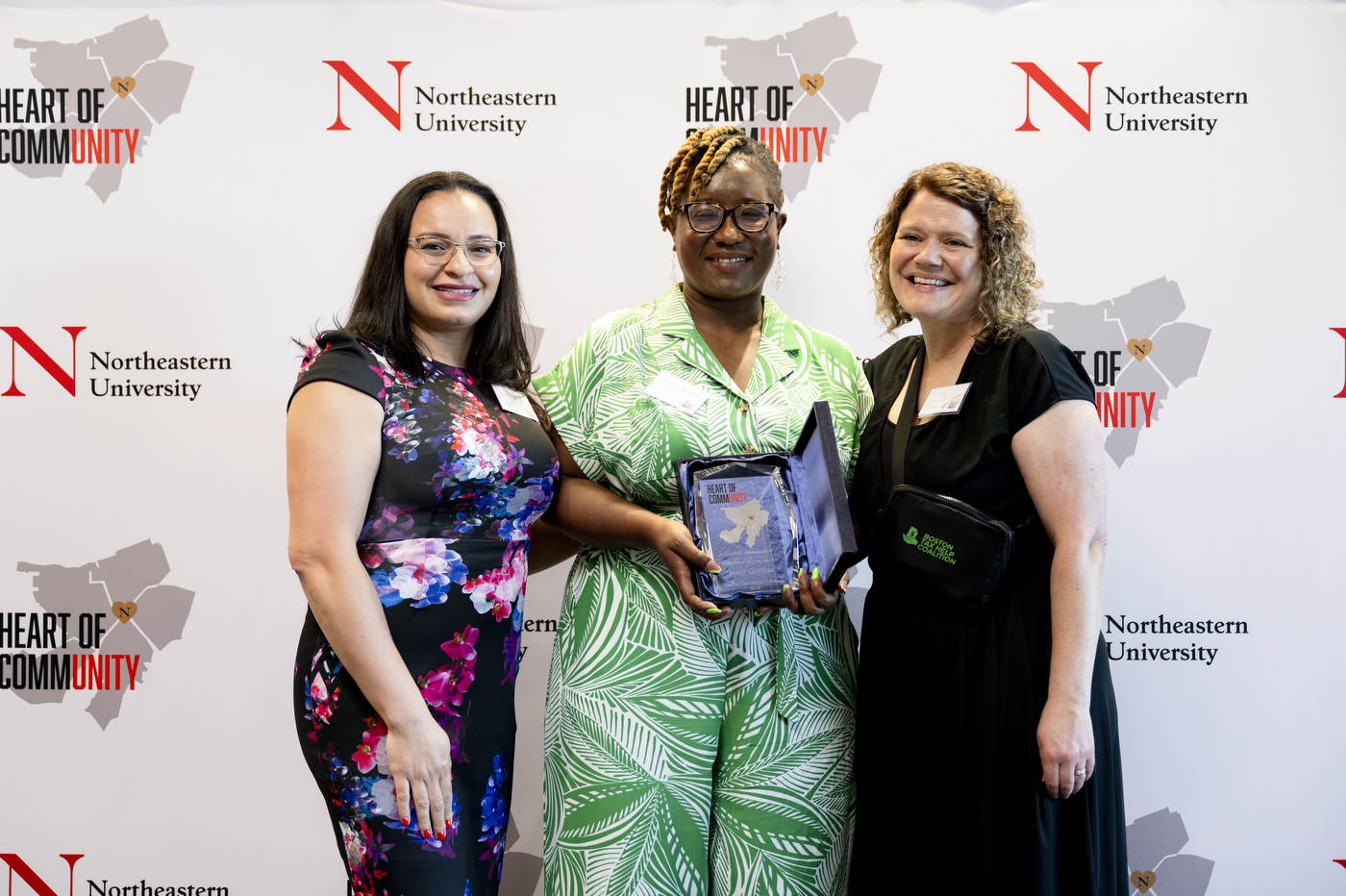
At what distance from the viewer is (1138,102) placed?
246 cm

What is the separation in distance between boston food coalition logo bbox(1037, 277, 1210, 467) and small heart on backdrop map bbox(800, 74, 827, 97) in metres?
0.92

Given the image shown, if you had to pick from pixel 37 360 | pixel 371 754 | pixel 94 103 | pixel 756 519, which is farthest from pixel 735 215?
pixel 37 360

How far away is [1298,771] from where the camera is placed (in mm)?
2465

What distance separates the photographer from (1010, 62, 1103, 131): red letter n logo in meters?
2.46

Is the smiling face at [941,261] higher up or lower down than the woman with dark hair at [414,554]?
higher up

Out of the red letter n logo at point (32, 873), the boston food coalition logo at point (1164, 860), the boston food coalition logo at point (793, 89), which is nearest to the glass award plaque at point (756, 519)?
the boston food coalition logo at point (793, 89)

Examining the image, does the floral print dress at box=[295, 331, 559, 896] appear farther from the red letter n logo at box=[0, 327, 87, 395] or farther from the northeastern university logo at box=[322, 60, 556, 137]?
the red letter n logo at box=[0, 327, 87, 395]

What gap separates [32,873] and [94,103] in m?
2.32

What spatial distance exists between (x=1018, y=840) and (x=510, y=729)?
100 cm

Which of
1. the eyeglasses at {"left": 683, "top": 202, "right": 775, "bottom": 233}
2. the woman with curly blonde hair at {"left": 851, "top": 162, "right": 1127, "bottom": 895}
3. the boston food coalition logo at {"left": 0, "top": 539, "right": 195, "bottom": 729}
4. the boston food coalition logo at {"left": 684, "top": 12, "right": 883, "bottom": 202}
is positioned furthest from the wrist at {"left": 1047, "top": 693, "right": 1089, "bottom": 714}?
the boston food coalition logo at {"left": 0, "top": 539, "right": 195, "bottom": 729}

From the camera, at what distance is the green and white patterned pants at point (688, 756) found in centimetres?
169

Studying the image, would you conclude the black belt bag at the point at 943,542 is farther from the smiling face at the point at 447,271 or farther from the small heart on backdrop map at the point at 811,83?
the small heart on backdrop map at the point at 811,83

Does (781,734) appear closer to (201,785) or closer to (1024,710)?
(1024,710)

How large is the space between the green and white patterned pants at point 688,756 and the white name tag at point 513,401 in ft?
1.29
